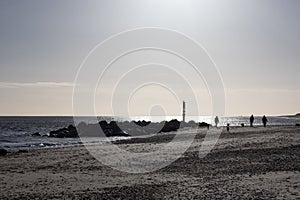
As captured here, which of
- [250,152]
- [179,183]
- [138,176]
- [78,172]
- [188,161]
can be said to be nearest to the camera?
[179,183]

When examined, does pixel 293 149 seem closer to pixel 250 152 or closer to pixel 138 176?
pixel 250 152

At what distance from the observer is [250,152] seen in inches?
945

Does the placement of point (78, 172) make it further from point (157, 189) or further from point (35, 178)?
point (157, 189)

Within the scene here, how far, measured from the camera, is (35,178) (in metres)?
18.4

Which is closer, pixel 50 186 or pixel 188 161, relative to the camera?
pixel 50 186

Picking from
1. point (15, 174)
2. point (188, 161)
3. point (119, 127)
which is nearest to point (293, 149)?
point (188, 161)

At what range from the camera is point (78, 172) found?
19828 millimetres

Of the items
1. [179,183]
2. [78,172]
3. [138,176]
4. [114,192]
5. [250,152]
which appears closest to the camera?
[114,192]

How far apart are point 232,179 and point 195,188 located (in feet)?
7.11

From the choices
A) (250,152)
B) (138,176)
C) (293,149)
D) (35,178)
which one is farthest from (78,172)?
(293,149)

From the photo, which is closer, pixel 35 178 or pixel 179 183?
pixel 179 183

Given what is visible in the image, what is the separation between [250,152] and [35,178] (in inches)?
522

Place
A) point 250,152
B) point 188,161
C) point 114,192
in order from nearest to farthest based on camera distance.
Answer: point 114,192
point 188,161
point 250,152

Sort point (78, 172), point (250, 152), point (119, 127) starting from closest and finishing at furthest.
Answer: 1. point (78, 172)
2. point (250, 152)
3. point (119, 127)
